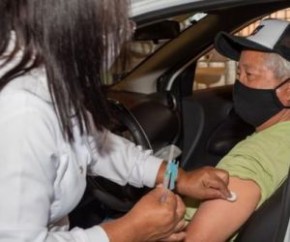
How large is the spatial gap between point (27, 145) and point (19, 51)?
173mm

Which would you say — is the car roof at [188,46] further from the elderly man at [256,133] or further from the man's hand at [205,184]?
the man's hand at [205,184]

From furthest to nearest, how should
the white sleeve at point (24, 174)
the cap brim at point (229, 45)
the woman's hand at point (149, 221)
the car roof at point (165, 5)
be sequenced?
the cap brim at point (229, 45)
the car roof at point (165, 5)
the woman's hand at point (149, 221)
the white sleeve at point (24, 174)

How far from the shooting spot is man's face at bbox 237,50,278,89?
6.03 feet

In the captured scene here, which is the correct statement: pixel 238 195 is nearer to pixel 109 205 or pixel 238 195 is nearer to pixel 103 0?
pixel 103 0

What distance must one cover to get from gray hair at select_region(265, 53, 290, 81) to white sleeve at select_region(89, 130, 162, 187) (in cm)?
46

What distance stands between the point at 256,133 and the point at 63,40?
3.04 feet

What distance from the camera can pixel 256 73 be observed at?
184cm

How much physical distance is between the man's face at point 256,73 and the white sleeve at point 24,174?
883 mm

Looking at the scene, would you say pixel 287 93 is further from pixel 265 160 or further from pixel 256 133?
pixel 265 160

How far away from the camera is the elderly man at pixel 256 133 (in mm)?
1605

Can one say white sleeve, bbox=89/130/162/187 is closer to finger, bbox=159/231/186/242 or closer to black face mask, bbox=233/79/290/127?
finger, bbox=159/231/186/242

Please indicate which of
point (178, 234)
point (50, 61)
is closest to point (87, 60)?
point (50, 61)

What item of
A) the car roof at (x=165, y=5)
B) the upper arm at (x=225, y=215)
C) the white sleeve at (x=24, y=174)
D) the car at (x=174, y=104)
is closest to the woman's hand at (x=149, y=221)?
the white sleeve at (x=24, y=174)

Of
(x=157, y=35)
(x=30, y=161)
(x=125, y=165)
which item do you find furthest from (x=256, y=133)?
(x=30, y=161)
